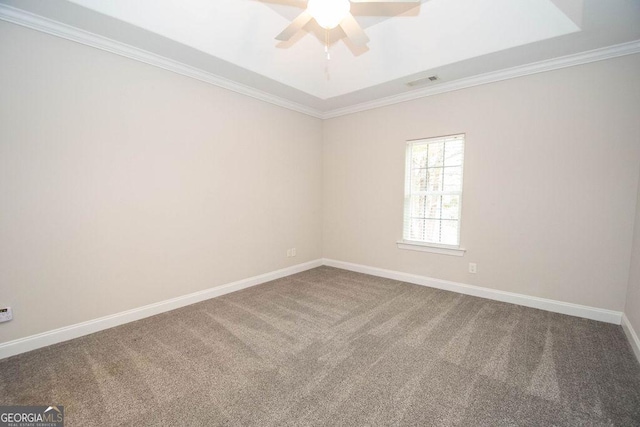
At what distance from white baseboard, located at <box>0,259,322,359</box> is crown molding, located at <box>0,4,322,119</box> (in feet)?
8.34

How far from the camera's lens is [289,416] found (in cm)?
162

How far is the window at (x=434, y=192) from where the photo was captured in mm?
3668

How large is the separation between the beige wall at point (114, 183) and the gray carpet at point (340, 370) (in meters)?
0.48

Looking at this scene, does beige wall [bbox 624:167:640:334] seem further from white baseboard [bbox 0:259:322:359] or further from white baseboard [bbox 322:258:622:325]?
white baseboard [bbox 0:259:322:359]

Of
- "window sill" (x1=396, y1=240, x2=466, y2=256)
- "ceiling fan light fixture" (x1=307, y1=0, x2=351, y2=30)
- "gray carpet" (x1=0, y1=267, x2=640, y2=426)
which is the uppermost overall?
"ceiling fan light fixture" (x1=307, y1=0, x2=351, y2=30)

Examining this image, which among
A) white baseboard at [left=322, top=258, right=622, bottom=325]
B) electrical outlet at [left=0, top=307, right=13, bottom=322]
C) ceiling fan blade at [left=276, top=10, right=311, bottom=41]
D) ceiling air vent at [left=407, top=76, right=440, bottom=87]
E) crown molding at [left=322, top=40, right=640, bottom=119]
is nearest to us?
Answer: ceiling fan blade at [left=276, top=10, right=311, bottom=41]

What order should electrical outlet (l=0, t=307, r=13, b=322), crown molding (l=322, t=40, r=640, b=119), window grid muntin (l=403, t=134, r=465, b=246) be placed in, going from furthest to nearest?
window grid muntin (l=403, t=134, r=465, b=246) → crown molding (l=322, t=40, r=640, b=119) → electrical outlet (l=0, t=307, r=13, b=322)

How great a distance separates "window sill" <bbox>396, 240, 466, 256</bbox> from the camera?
143 inches

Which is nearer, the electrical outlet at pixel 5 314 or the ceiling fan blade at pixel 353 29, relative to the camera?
the ceiling fan blade at pixel 353 29

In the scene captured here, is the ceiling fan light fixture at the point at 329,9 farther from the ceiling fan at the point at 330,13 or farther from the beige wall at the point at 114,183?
the beige wall at the point at 114,183

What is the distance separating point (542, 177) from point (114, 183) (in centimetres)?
448

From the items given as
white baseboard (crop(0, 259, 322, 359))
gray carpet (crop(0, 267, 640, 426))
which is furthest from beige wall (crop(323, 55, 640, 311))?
white baseboard (crop(0, 259, 322, 359))

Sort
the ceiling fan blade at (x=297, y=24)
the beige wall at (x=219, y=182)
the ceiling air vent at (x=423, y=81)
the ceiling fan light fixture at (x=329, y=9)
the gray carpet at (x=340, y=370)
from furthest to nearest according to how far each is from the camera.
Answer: the ceiling air vent at (x=423, y=81) < the beige wall at (x=219, y=182) < the ceiling fan blade at (x=297, y=24) < the ceiling fan light fixture at (x=329, y=9) < the gray carpet at (x=340, y=370)

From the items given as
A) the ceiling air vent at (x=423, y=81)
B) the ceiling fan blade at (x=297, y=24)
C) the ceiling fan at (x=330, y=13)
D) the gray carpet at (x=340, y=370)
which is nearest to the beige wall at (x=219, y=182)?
the ceiling air vent at (x=423, y=81)
